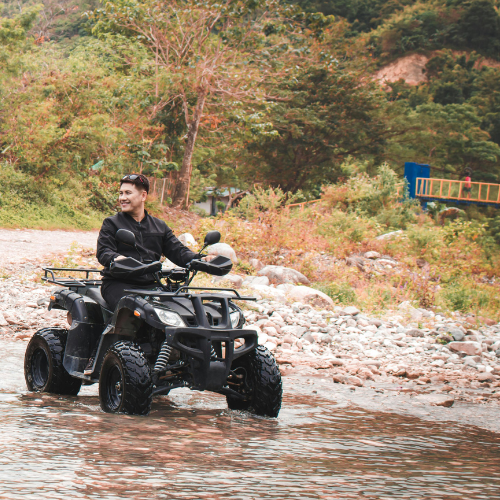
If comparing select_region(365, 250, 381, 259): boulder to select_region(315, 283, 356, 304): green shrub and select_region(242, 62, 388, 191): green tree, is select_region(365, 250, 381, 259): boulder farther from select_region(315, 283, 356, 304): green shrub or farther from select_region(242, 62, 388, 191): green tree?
select_region(242, 62, 388, 191): green tree

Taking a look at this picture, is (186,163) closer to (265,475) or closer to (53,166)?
(53,166)

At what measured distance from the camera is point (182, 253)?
549 cm

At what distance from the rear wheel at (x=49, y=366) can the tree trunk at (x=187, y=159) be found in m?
23.2

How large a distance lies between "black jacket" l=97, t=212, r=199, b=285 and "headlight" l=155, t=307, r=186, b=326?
542 millimetres

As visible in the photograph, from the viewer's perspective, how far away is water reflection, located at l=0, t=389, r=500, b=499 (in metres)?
3.40

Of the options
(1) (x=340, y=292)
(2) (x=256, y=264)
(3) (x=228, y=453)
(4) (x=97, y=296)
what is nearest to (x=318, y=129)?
(2) (x=256, y=264)

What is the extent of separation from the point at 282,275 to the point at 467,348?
4.69 meters

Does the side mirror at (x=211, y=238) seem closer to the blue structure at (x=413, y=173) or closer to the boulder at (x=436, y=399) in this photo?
the boulder at (x=436, y=399)

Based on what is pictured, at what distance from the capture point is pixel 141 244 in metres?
5.34

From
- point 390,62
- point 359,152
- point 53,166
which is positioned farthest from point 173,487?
point 390,62

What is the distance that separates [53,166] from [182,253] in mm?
18595

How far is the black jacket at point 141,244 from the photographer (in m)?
5.12

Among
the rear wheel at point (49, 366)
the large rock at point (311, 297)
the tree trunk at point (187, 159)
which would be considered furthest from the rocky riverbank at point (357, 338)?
the tree trunk at point (187, 159)

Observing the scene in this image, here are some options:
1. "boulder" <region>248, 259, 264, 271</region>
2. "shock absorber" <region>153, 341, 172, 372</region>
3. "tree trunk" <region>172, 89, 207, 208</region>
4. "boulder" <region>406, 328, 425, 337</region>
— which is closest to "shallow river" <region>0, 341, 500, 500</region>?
"shock absorber" <region>153, 341, 172, 372</region>
